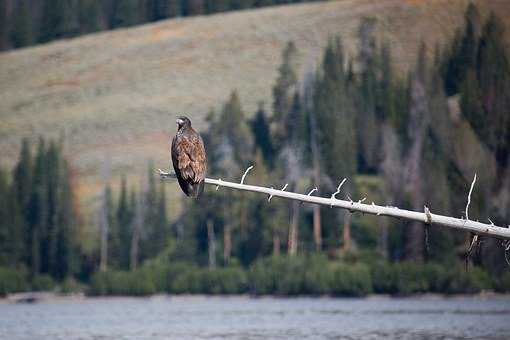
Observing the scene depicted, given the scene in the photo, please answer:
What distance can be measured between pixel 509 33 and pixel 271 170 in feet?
112

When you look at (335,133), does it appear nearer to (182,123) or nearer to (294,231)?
(294,231)

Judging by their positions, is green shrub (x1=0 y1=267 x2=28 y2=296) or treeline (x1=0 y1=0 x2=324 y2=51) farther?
treeline (x1=0 y1=0 x2=324 y2=51)

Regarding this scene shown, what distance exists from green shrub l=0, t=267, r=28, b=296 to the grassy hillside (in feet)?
93.7

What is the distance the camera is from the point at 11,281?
253 feet

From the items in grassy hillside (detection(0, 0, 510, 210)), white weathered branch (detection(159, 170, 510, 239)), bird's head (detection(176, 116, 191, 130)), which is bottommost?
white weathered branch (detection(159, 170, 510, 239))

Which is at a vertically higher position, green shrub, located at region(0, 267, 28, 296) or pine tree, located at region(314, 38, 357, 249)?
pine tree, located at region(314, 38, 357, 249)

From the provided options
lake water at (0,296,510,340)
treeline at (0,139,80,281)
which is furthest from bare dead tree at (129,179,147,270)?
lake water at (0,296,510,340)

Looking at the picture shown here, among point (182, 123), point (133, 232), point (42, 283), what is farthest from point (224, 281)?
point (182, 123)

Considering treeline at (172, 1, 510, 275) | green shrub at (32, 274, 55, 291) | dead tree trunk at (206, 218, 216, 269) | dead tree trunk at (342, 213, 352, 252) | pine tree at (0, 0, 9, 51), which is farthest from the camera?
pine tree at (0, 0, 9, 51)

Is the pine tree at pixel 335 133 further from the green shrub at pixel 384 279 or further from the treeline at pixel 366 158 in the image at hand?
the green shrub at pixel 384 279

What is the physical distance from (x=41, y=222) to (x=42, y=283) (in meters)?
6.10

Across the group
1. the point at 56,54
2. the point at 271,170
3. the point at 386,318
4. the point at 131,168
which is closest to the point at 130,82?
the point at 56,54

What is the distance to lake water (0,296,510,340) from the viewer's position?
41250 mm

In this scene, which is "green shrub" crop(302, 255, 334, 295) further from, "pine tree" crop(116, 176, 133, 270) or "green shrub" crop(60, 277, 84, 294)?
"pine tree" crop(116, 176, 133, 270)
